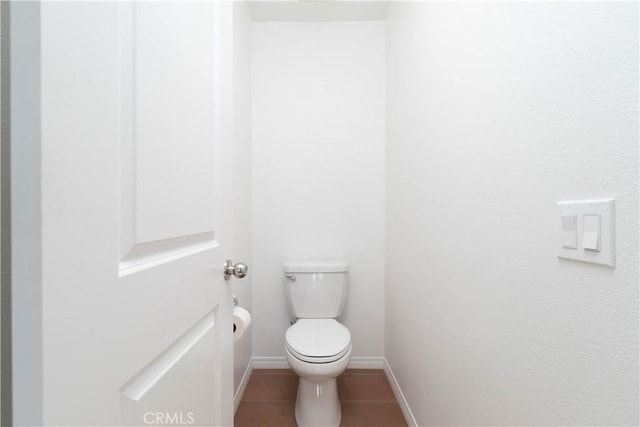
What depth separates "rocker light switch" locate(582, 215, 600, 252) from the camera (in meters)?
0.52

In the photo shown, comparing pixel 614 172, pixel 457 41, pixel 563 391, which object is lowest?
pixel 563 391

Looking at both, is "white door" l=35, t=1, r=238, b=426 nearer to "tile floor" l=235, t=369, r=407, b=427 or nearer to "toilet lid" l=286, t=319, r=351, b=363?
"toilet lid" l=286, t=319, r=351, b=363

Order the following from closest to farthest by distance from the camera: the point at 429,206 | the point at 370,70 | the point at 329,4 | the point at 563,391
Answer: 1. the point at 563,391
2. the point at 429,206
3. the point at 329,4
4. the point at 370,70

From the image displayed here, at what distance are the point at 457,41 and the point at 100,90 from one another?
1.07 metres

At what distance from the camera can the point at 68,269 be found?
0.35 meters

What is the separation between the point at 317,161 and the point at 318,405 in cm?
142

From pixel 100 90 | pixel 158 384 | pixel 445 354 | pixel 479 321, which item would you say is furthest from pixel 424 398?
pixel 100 90

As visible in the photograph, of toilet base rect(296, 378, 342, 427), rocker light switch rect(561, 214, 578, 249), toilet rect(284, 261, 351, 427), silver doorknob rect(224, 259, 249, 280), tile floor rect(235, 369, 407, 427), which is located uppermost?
rocker light switch rect(561, 214, 578, 249)

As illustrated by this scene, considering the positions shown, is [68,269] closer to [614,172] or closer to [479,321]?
[614,172]

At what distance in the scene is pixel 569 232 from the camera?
22.8 inches

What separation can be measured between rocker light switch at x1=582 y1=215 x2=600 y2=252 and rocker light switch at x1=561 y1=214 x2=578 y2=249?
20 mm

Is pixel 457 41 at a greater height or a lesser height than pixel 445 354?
greater

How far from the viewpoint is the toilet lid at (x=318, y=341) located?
55.5 inches

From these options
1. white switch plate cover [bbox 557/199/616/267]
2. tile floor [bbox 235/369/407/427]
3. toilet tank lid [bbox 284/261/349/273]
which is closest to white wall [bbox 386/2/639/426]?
white switch plate cover [bbox 557/199/616/267]
